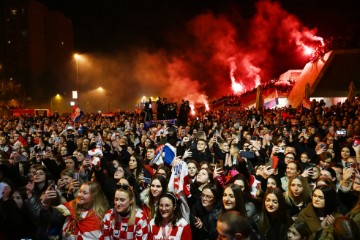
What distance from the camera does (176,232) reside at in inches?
163

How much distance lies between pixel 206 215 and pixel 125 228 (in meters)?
1.30

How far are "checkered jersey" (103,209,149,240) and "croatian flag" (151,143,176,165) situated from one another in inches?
158

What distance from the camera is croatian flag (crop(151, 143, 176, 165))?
27.5ft

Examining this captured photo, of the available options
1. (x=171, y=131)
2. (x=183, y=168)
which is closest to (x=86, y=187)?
(x=183, y=168)

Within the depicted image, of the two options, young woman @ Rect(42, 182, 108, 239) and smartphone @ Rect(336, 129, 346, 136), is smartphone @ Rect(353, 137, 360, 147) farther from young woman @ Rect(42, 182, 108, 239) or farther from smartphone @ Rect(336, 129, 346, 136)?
young woman @ Rect(42, 182, 108, 239)

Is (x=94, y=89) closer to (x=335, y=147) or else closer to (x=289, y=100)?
(x=289, y=100)

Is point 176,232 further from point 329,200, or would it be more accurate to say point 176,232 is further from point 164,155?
point 164,155

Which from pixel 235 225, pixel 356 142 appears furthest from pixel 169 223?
pixel 356 142

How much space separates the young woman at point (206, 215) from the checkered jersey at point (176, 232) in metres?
0.73

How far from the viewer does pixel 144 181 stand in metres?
6.79

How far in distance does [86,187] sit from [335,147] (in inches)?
294

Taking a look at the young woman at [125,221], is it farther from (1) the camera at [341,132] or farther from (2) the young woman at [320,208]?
(1) the camera at [341,132]

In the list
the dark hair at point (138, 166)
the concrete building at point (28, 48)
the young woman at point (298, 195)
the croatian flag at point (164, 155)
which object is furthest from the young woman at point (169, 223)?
the concrete building at point (28, 48)

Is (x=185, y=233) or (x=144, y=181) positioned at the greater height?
(x=144, y=181)
